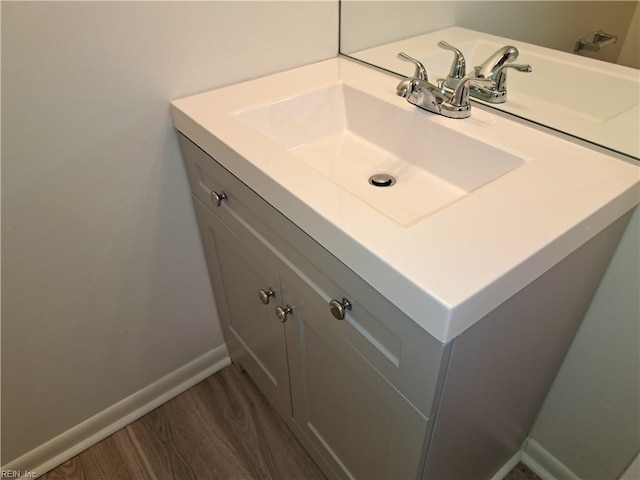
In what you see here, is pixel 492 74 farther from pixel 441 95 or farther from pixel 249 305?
pixel 249 305

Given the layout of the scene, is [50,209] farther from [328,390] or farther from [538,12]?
[538,12]

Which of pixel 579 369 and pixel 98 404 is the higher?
pixel 579 369

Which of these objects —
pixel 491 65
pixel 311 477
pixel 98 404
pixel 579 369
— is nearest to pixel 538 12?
pixel 491 65

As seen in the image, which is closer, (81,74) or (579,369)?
(81,74)

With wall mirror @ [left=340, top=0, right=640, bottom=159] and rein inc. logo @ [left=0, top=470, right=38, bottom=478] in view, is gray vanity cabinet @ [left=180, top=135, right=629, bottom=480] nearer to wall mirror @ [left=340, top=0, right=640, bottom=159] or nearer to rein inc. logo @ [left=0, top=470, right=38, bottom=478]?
wall mirror @ [left=340, top=0, right=640, bottom=159]

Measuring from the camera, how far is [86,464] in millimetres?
1357

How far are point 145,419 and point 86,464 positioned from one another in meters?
0.19

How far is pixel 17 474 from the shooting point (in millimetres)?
1288

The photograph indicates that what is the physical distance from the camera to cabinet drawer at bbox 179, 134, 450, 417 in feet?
2.09

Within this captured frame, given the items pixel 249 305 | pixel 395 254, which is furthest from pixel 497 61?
pixel 249 305

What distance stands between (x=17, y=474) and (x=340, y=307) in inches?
46.1

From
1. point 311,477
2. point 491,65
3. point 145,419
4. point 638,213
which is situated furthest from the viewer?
point 145,419

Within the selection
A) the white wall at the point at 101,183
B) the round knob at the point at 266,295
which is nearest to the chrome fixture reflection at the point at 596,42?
the white wall at the point at 101,183

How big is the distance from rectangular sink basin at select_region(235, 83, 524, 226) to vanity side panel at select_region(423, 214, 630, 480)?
23cm
